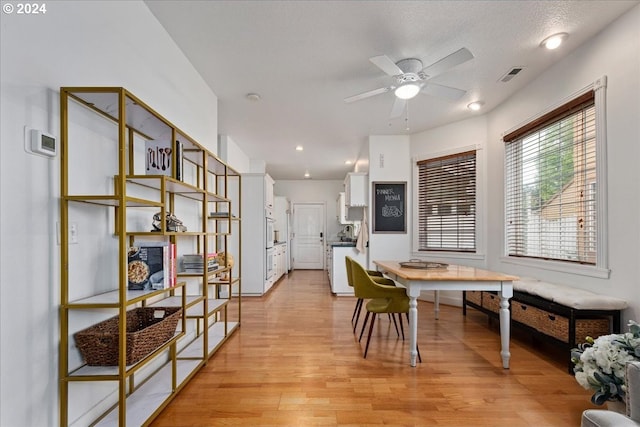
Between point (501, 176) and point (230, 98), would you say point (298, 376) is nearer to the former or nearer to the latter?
point (230, 98)

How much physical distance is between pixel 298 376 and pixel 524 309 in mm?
2175

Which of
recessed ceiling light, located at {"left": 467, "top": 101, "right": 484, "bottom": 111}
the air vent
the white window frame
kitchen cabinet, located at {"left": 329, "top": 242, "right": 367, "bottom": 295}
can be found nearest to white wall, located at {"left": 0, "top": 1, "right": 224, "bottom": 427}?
the air vent

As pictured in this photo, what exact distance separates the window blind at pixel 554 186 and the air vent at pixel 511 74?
53 cm

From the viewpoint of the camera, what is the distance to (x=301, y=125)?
4680 millimetres

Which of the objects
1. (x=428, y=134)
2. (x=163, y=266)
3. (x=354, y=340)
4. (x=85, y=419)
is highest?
(x=428, y=134)

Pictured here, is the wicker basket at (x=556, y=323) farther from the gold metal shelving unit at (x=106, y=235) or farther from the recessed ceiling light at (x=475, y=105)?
the gold metal shelving unit at (x=106, y=235)

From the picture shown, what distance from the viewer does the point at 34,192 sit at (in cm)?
136

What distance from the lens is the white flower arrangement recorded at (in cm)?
171

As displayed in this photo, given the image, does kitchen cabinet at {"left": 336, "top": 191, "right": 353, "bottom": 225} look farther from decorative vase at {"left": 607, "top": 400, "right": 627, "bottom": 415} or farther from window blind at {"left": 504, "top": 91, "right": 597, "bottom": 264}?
decorative vase at {"left": 607, "top": 400, "right": 627, "bottom": 415}

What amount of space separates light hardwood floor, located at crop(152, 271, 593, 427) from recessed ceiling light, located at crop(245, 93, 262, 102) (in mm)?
2681

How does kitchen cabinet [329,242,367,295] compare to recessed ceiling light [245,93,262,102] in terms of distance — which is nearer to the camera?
recessed ceiling light [245,93,262,102]

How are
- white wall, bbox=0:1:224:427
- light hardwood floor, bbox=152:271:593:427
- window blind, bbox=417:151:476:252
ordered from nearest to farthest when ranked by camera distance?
white wall, bbox=0:1:224:427 < light hardwood floor, bbox=152:271:593:427 < window blind, bbox=417:151:476:252

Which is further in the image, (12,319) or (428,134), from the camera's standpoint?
(428,134)

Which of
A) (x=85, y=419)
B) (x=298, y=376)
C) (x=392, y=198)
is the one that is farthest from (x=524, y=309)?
(x=85, y=419)
